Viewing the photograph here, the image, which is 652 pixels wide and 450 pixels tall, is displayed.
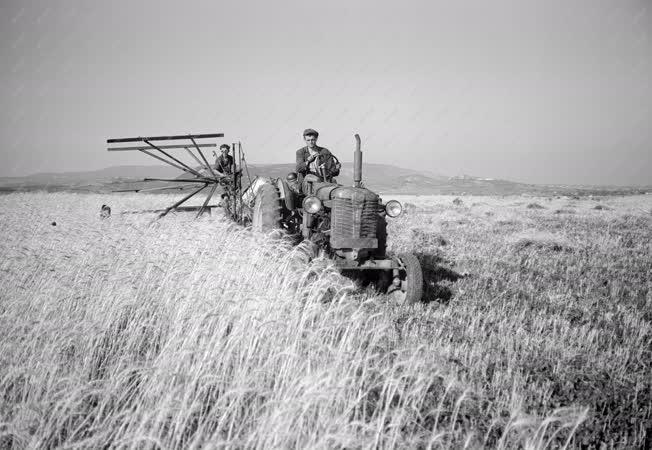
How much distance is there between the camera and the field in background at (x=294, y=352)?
5.85ft

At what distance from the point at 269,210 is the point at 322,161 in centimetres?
141

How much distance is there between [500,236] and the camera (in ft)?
32.6

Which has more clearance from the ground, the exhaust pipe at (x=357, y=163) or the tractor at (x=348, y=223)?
the exhaust pipe at (x=357, y=163)

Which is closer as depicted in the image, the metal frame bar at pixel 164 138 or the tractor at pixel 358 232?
the tractor at pixel 358 232

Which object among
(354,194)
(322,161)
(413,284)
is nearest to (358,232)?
(354,194)

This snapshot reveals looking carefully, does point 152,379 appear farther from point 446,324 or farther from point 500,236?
point 500,236

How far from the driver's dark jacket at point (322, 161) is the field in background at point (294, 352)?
1841 mm

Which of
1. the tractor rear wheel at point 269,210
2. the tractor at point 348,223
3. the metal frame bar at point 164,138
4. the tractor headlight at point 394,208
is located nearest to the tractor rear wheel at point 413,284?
the tractor at point 348,223

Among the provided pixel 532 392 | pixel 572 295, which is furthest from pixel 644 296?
pixel 532 392

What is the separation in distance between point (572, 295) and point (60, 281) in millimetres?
6697

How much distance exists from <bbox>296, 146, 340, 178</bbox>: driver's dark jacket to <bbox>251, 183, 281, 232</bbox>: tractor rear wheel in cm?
70

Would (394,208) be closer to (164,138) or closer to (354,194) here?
(354,194)

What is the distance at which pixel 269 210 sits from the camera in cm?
558

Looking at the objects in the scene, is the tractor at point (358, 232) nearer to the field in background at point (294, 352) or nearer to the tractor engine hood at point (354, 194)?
the tractor engine hood at point (354, 194)
